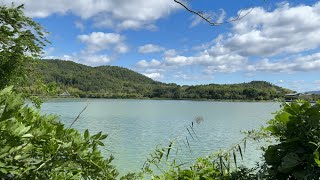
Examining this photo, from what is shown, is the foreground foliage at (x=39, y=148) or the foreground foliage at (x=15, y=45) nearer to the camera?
the foreground foliage at (x=39, y=148)

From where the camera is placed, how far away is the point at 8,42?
4180mm

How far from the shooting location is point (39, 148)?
5.51ft

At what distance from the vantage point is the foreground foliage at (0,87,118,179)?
4.35 ft

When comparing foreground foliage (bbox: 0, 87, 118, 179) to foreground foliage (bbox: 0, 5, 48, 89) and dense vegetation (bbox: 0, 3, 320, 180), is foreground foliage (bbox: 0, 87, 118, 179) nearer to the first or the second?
dense vegetation (bbox: 0, 3, 320, 180)

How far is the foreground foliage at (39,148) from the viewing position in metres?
1.33

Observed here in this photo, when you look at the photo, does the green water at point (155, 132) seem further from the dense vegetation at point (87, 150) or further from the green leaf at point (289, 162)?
the green leaf at point (289, 162)

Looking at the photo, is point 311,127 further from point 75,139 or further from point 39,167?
point 39,167

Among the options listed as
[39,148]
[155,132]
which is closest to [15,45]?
[39,148]

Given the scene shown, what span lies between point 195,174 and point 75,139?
1176 millimetres

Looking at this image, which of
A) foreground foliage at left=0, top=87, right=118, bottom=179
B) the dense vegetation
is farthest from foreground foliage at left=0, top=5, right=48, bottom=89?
foreground foliage at left=0, top=87, right=118, bottom=179

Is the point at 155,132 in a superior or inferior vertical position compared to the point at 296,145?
inferior

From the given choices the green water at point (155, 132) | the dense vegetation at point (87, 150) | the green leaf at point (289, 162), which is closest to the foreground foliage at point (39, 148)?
the dense vegetation at point (87, 150)

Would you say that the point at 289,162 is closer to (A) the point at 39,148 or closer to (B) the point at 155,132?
(A) the point at 39,148

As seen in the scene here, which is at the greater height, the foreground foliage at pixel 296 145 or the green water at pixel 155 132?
the foreground foliage at pixel 296 145
